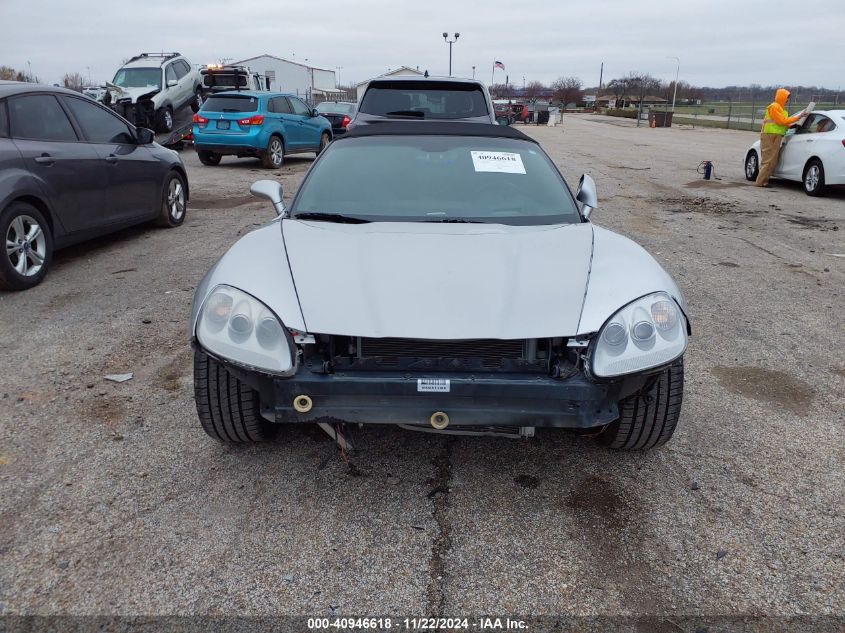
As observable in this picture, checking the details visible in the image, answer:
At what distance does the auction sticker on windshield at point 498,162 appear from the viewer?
13.1ft

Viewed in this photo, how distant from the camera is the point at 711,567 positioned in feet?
8.25

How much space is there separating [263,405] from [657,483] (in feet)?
5.95

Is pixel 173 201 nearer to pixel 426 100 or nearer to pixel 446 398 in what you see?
pixel 426 100

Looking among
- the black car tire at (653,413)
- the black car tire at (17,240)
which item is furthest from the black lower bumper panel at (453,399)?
the black car tire at (17,240)

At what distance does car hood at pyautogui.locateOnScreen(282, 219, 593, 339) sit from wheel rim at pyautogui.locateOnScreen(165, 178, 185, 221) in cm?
560

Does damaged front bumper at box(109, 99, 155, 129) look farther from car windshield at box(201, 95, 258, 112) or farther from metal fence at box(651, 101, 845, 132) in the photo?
metal fence at box(651, 101, 845, 132)

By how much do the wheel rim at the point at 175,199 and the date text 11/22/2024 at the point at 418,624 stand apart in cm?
698

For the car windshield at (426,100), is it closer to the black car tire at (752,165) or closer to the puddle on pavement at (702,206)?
the puddle on pavement at (702,206)

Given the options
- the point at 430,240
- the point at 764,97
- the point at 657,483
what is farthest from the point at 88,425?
the point at 764,97

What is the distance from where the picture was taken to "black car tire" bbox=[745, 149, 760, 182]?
13430mm

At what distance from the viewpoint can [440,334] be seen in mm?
2533

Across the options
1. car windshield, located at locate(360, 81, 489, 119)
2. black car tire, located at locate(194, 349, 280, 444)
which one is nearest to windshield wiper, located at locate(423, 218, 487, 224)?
black car tire, located at locate(194, 349, 280, 444)

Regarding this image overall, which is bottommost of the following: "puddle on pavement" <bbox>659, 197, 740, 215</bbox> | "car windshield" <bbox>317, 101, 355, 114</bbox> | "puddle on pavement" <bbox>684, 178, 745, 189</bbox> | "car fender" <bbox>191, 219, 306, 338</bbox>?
"puddle on pavement" <bbox>659, 197, 740, 215</bbox>

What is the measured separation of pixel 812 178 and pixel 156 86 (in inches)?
638
